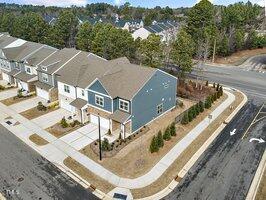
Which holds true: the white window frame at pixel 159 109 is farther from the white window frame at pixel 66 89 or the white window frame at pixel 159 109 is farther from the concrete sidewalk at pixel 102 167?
the white window frame at pixel 66 89

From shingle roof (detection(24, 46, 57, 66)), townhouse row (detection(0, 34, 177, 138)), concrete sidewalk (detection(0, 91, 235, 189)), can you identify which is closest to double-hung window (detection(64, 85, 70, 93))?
townhouse row (detection(0, 34, 177, 138))

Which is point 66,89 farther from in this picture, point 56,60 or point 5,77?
point 5,77

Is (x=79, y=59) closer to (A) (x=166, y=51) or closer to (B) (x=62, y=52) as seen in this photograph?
(B) (x=62, y=52)

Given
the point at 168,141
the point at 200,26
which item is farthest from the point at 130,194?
the point at 200,26

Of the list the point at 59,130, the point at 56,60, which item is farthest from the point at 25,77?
the point at 59,130

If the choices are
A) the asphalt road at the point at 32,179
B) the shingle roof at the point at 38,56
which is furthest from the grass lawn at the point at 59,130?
the shingle roof at the point at 38,56

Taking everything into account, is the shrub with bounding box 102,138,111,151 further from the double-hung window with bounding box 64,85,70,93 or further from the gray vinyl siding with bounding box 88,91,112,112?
the double-hung window with bounding box 64,85,70,93

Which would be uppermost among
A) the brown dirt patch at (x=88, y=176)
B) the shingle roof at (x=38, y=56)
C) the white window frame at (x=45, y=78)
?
the shingle roof at (x=38, y=56)
